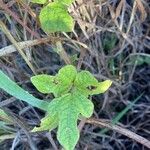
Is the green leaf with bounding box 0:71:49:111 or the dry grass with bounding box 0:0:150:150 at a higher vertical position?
the green leaf with bounding box 0:71:49:111

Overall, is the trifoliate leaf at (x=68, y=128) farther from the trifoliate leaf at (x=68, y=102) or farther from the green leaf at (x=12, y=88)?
the green leaf at (x=12, y=88)

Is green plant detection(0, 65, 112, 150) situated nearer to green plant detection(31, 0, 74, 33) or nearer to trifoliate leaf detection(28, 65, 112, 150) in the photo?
trifoliate leaf detection(28, 65, 112, 150)

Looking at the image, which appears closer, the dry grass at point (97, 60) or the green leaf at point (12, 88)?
the green leaf at point (12, 88)

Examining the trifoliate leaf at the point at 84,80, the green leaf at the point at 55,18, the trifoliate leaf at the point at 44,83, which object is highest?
the green leaf at the point at 55,18

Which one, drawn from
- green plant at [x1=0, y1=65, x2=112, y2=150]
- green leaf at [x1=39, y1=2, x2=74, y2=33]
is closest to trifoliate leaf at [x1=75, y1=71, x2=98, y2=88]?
green plant at [x1=0, y1=65, x2=112, y2=150]

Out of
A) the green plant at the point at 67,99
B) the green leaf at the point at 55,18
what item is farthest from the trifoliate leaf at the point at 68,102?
the green leaf at the point at 55,18

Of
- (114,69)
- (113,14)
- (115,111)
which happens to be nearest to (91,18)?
(113,14)

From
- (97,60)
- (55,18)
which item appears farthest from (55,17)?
(97,60)

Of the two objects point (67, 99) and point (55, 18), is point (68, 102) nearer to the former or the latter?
point (67, 99)

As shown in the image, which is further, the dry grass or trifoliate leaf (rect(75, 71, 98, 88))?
the dry grass
